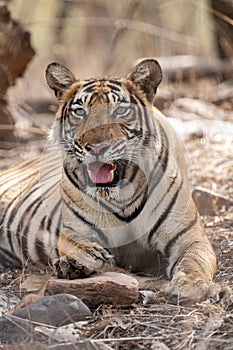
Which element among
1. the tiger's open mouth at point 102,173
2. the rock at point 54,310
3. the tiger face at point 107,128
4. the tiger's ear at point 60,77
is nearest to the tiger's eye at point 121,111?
the tiger face at point 107,128

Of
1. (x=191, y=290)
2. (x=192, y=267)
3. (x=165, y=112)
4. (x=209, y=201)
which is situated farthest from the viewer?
(x=165, y=112)

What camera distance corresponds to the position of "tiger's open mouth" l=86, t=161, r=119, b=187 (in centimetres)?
402

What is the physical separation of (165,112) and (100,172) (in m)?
4.29

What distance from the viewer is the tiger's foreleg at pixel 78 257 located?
3.87 m

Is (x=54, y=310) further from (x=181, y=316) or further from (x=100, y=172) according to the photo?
(x=100, y=172)

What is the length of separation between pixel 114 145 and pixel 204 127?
12.3ft

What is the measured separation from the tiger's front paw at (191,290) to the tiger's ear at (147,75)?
1.17 metres

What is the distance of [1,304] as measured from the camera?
379 cm

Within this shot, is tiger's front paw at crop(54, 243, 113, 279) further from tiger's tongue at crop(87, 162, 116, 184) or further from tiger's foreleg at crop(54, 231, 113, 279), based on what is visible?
tiger's tongue at crop(87, 162, 116, 184)

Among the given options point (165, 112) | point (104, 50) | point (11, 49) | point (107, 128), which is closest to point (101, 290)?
point (107, 128)

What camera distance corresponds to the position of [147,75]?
169 inches

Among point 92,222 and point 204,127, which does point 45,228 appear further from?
point 204,127

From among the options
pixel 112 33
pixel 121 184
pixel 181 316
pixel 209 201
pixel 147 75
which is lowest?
pixel 181 316

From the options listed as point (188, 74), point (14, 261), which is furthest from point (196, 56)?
point (14, 261)
